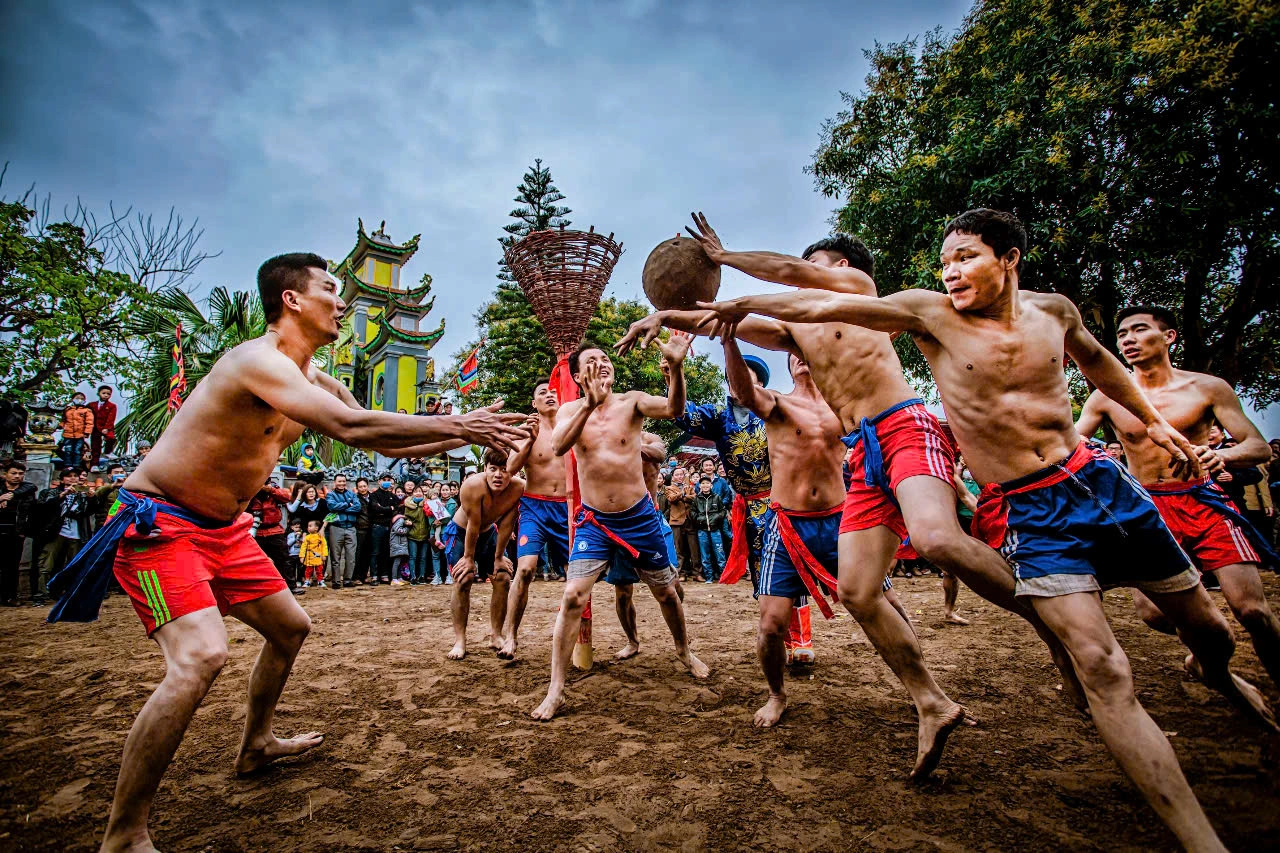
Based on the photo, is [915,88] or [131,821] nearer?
[131,821]

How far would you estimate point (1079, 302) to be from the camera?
11.4 metres

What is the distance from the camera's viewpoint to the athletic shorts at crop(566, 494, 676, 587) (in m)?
4.14

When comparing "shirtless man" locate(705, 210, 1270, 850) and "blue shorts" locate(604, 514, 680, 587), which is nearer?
"shirtless man" locate(705, 210, 1270, 850)

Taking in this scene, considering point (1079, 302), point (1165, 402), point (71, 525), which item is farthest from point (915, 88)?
point (71, 525)

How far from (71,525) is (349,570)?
3.78m

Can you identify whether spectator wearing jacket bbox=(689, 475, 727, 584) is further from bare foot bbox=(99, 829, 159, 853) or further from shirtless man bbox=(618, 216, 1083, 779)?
bare foot bbox=(99, 829, 159, 853)

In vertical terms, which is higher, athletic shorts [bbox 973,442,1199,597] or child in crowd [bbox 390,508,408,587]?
athletic shorts [bbox 973,442,1199,597]

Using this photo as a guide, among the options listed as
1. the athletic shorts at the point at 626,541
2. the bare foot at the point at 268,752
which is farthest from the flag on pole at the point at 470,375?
the bare foot at the point at 268,752

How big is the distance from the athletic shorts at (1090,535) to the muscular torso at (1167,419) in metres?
1.77

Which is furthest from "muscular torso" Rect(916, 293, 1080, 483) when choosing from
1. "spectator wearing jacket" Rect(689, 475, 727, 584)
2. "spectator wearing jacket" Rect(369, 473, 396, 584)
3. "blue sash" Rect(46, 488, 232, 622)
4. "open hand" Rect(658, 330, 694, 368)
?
"spectator wearing jacket" Rect(369, 473, 396, 584)

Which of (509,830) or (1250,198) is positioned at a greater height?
(1250,198)

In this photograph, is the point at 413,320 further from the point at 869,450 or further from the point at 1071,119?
the point at 869,450

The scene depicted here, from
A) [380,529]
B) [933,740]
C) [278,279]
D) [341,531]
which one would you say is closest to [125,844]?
[278,279]

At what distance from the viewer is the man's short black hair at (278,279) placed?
2.95 metres
